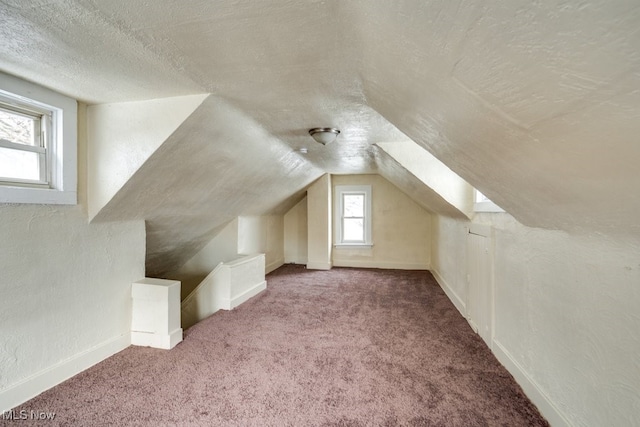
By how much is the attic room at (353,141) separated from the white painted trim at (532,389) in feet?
0.04

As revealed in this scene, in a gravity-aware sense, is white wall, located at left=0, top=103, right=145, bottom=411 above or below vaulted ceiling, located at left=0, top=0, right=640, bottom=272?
below

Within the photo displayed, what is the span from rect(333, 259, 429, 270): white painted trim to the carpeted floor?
2613 mm

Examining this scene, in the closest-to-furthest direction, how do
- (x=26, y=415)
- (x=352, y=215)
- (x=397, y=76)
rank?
1. (x=397, y=76)
2. (x=26, y=415)
3. (x=352, y=215)

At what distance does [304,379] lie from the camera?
1.96m

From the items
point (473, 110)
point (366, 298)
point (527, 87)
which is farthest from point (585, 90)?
point (366, 298)

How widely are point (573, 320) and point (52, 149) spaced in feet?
10.4

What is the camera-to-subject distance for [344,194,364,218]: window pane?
6047mm

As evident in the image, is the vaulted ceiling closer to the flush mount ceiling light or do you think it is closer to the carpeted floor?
the flush mount ceiling light

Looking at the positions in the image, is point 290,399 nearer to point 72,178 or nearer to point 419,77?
point 419,77

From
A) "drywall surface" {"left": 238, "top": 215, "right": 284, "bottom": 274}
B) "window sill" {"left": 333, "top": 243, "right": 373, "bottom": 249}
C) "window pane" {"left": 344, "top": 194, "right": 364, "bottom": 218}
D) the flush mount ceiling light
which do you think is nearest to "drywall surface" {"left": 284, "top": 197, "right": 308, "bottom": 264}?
"drywall surface" {"left": 238, "top": 215, "right": 284, "bottom": 274}

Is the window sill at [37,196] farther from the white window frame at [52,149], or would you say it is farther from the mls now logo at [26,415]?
the mls now logo at [26,415]

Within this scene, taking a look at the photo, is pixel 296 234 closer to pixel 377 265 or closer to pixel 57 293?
pixel 377 265

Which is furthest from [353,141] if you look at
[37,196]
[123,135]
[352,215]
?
[352,215]

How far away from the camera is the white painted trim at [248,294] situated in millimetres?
3355
